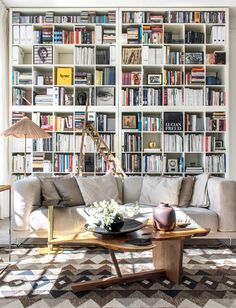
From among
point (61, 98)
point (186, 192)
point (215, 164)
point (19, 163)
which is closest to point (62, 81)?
point (61, 98)

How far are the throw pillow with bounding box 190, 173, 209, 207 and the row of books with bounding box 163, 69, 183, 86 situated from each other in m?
1.84

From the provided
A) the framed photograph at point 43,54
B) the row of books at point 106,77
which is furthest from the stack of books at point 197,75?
the framed photograph at point 43,54

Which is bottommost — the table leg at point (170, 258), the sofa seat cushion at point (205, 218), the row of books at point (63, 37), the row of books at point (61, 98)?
the table leg at point (170, 258)

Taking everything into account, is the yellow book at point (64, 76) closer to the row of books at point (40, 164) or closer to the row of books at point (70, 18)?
the row of books at point (70, 18)

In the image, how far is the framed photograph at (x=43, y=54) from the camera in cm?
466

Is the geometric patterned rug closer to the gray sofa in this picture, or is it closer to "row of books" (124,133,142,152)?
the gray sofa

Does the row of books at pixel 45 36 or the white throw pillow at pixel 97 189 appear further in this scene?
the row of books at pixel 45 36

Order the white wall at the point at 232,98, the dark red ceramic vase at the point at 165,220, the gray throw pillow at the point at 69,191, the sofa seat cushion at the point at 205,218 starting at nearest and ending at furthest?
the dark red ceramic vase at the point at 165,220 → the sofa seat cushion at the point at 205,218 → the gray throw pillow at the point at 69,191 → the white wall at the point at 232,98

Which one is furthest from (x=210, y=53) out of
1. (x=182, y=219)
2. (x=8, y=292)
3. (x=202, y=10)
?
(x=8, y=292)

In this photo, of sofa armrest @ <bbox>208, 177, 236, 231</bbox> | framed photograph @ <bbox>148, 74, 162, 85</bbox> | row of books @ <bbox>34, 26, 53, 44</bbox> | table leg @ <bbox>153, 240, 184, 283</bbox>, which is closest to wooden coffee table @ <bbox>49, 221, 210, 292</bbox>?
table leg @ <bbox>153, 240, 184, 283</bbox>

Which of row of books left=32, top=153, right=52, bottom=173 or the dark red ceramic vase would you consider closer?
the dark red ceramic vase

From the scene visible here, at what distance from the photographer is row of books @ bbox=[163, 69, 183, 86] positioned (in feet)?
15.4

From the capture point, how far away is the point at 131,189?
12.0ft

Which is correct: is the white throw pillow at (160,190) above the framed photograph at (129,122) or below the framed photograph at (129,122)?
below
